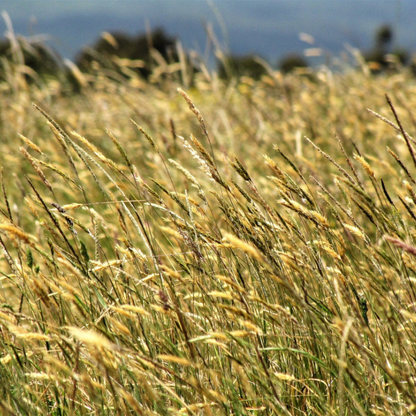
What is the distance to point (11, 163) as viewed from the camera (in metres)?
4.52

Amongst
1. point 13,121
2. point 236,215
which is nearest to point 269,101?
point 13,121

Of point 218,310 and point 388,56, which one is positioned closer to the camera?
point 218,310

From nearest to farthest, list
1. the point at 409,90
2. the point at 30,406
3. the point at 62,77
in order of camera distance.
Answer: the point at 30,406 < the point at 62,77 < the point at 409,90

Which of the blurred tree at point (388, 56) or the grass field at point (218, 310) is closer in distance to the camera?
the grass field at point (218, 310)

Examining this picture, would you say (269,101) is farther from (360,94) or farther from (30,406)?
(30,406)

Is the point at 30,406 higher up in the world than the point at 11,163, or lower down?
higher up

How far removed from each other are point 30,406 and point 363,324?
0.97 meters

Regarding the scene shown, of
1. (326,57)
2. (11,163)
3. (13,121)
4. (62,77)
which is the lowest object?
(11,163)

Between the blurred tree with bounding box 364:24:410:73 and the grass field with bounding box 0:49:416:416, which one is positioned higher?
the blurred tree with bounding box 364:24:410:73

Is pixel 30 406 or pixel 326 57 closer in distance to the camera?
pixel 30 406

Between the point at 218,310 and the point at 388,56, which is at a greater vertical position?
the point at 388,56

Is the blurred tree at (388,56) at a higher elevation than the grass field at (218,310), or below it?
higher

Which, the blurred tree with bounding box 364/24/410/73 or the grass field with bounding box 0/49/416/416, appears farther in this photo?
the blurred tree with bounding box 364/24/410/73

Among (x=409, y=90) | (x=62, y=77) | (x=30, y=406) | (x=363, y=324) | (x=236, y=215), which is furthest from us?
(x=409, y=90)
